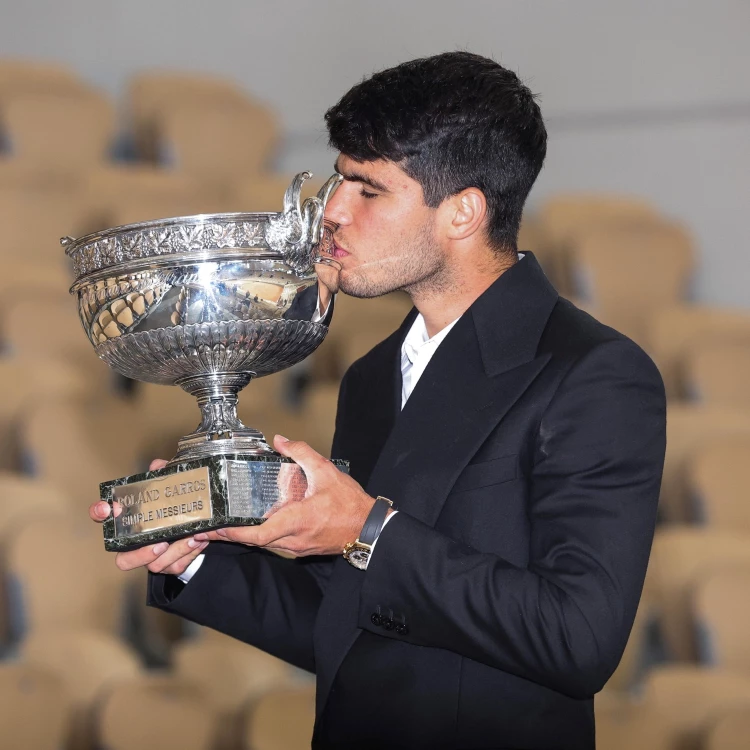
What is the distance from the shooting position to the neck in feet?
3.36

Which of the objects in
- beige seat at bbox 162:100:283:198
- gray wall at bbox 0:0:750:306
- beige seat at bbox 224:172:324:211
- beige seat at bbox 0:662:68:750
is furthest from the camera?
gray wall at bbox 0:0:750:306

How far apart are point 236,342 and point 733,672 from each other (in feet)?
5.25

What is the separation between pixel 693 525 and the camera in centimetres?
250

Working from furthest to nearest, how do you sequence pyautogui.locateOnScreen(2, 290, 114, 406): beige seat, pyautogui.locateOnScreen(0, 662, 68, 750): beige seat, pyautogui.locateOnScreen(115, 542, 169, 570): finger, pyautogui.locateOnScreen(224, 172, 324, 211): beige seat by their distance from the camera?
pyautogui.locateOnScreen(224, 172, 324, 211): beige seat < pyautogui.locateOnScreen(2, 290, 114, 406): beige seat < pyautogui.locateOnScreen(0, 662, 68, 750): beige seat < pyautogui.locateOnScreen(115, 542, 169, 570): finger

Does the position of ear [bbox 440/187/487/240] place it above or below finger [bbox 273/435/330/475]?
above

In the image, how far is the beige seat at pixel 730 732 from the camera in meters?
1.92

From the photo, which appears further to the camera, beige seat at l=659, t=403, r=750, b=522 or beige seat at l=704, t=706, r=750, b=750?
beige seat at l=659, t=403, r=750, b=522

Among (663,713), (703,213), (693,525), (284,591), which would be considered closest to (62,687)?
(284,591)

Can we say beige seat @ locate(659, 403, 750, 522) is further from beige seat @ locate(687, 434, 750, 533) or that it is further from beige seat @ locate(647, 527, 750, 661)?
beige seat @ locate(647, 527, 750, 661)

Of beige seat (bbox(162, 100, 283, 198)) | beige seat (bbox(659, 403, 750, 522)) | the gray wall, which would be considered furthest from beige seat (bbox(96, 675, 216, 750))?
the gray wall

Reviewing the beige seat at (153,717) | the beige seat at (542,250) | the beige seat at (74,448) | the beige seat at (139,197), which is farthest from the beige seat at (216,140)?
the beige seat at (153,717)

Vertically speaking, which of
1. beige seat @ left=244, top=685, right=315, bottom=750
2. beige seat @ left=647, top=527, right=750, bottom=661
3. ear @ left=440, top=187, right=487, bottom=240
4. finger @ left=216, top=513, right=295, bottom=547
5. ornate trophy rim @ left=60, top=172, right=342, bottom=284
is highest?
ear @ left=440, top=187, right=487, bottom=240

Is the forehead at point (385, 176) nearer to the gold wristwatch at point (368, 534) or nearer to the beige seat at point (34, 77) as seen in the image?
the gold wristwatch at point (368, 534)

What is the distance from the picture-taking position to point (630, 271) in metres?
3.21
